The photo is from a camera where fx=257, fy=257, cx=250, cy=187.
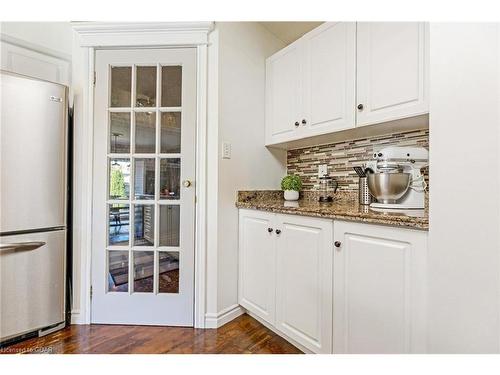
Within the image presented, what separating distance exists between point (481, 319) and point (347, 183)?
1.28m

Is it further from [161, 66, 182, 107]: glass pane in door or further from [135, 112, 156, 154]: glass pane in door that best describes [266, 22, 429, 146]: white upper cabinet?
[135, 112, 156, 154]: glass pane in door

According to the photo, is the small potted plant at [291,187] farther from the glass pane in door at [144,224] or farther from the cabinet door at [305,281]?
the glass pane in door at [144,224]

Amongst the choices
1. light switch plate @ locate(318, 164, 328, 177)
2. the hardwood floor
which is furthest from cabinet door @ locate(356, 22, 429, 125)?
the hardwood floor

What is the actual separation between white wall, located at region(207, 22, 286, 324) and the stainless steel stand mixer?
0.95 metres

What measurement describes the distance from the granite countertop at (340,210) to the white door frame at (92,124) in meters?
0.44

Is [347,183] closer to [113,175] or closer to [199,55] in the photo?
[199,55]

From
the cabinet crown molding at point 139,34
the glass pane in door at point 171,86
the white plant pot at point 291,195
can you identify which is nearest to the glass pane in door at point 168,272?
the white plant pot at point 291,195

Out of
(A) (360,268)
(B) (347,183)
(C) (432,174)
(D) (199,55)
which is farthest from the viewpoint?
(B) (347,183)

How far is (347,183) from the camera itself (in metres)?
1.97

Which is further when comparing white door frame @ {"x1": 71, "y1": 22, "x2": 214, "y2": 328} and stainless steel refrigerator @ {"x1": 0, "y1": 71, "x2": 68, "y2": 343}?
white door frame @ {"x1": 71, "y1": 22, "x2": 214, "y2": 328}

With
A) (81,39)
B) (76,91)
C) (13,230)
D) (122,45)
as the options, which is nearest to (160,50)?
(122,45)

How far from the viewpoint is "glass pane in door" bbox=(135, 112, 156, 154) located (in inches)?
71.6

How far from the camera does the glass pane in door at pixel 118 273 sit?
1819mm

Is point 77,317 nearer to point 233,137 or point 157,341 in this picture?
point 157,341
